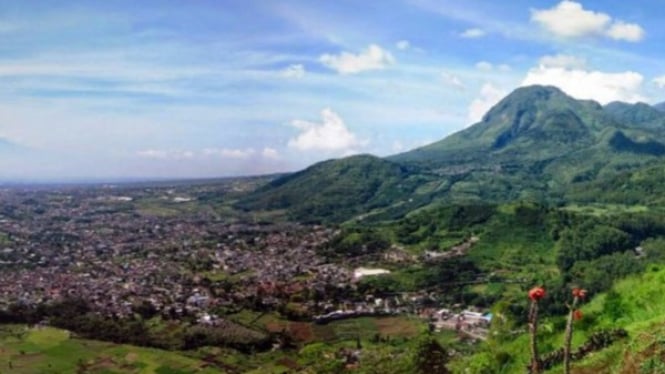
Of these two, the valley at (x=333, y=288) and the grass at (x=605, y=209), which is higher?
the grass at (x=605, y=209)

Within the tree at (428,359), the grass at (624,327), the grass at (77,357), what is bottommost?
the grass at (77,357)

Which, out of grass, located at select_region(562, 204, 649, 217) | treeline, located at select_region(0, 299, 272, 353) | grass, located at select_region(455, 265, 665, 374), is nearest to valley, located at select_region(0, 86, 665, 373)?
grass, located at select_region(455, 265, 665, 374)

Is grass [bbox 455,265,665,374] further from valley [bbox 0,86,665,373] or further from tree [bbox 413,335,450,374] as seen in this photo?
tree [bbox 413,335,450,374]

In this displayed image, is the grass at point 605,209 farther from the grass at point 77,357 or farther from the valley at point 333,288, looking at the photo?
the grass at point 77,357

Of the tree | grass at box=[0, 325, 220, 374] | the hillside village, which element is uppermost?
the tree

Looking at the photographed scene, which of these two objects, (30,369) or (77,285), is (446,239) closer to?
(77,285)

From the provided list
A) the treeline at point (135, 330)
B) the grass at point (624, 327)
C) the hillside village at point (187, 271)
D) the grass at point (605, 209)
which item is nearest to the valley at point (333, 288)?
the grass at point (624, 327)

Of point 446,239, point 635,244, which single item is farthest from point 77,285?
point 635,244

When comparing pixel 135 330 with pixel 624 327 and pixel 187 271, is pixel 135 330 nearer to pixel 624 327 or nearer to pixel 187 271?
pixel 187 271

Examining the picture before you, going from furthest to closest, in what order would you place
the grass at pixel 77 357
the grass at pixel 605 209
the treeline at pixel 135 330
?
1. the grass at pixel 605 209
2. the treeline at pixel 135 330
3. the grass at pixel 77 357

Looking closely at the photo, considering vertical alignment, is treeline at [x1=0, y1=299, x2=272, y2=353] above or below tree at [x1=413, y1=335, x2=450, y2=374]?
below
